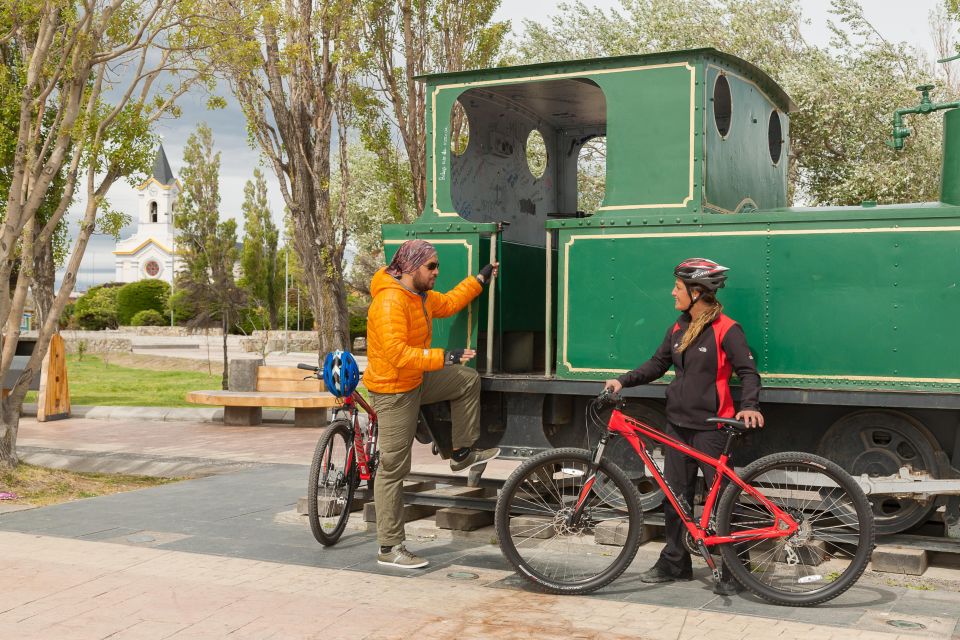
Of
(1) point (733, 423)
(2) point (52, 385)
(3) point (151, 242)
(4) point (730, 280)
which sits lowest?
(2) point (52, 385)

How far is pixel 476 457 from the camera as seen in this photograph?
22.3ft

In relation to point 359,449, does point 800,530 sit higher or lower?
lower

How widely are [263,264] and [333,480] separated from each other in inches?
1658

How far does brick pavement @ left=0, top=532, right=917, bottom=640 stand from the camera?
485cm

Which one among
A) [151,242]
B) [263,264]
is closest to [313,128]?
[263,264]

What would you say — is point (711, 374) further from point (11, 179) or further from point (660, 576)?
point (11, 179)

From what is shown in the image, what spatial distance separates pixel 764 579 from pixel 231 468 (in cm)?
666

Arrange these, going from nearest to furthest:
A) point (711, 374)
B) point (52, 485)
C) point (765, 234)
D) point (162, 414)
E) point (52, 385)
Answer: point (711, 374) < point (765, 234) < point (52, 485) < point (52, 385) < point (162, 414)

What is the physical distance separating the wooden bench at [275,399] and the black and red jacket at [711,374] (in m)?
8.99

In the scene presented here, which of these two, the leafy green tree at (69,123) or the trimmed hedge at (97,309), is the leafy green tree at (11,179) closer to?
the leafy green tree at (69,123)

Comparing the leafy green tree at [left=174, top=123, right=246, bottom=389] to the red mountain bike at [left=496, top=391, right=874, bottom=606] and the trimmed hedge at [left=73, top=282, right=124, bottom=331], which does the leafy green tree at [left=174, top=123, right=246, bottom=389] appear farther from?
the red mountain bike at [left=496, top=391, right=874, bottom=606]

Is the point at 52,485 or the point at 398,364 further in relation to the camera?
the point at 52,485

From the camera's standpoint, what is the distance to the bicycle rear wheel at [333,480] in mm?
6723

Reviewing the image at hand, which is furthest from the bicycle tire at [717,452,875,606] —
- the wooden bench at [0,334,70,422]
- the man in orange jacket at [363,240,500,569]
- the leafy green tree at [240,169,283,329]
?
the leafy green tree at [240,169,283,329]
